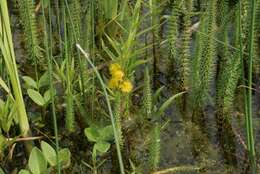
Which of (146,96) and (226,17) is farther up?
(226,17)

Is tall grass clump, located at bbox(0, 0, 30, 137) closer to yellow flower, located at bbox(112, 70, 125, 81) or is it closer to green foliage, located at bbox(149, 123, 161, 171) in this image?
yellow flower, located at bbox(112, 70, 125, 81)

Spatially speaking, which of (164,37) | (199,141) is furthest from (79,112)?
(164,37)

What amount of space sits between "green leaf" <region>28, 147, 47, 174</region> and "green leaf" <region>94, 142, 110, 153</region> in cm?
17

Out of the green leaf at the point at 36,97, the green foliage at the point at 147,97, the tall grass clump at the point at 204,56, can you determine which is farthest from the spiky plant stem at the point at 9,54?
the tall grass clump at the point at 204,56

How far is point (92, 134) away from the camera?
5.28ft

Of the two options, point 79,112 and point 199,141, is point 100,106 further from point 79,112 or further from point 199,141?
point 199,141

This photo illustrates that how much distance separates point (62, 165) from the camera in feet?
5.14

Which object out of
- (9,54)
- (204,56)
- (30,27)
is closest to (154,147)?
(204,56)

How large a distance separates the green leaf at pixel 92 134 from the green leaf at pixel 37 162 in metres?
0.17

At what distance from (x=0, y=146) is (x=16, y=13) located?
96 centimetres

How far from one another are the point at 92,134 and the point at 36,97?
0.26m

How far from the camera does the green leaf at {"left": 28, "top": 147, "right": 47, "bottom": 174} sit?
4.89ft

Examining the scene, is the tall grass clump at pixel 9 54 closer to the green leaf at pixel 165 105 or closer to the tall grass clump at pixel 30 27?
the tall grass clump at pixel 30 27

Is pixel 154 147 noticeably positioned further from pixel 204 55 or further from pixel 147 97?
pixel 204 55
